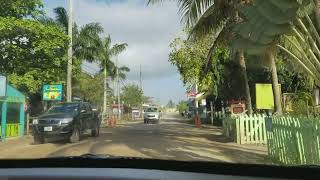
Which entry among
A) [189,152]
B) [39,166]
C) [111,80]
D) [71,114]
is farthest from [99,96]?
[39,166]


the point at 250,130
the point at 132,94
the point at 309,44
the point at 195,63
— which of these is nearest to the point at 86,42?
the point at 195,63

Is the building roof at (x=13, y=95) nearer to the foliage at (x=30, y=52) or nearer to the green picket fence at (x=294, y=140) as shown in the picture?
the foliage at (x=30, y=52)

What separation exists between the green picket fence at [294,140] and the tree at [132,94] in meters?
99.8

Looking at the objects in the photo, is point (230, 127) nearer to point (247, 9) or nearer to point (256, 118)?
point (256, 118)

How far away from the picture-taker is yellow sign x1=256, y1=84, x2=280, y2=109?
73.6 ft

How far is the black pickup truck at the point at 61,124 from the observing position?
901 inches

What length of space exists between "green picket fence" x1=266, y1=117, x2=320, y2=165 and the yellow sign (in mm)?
5849

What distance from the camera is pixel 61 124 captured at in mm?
22906

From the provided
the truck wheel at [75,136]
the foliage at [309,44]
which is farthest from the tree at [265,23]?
the truck wheel at [75,136]

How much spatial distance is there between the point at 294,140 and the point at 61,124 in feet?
39.2

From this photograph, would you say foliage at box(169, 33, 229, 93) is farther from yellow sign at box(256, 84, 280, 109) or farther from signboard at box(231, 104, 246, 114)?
yellow sign at box(256, 84, 280, 109)

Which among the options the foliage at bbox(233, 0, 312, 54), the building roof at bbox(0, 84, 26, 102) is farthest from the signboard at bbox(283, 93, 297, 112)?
the foliage at bbox(233, 0, 312, 54)

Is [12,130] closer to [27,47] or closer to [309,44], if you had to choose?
[27,47]

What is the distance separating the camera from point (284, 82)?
38.2 meters
